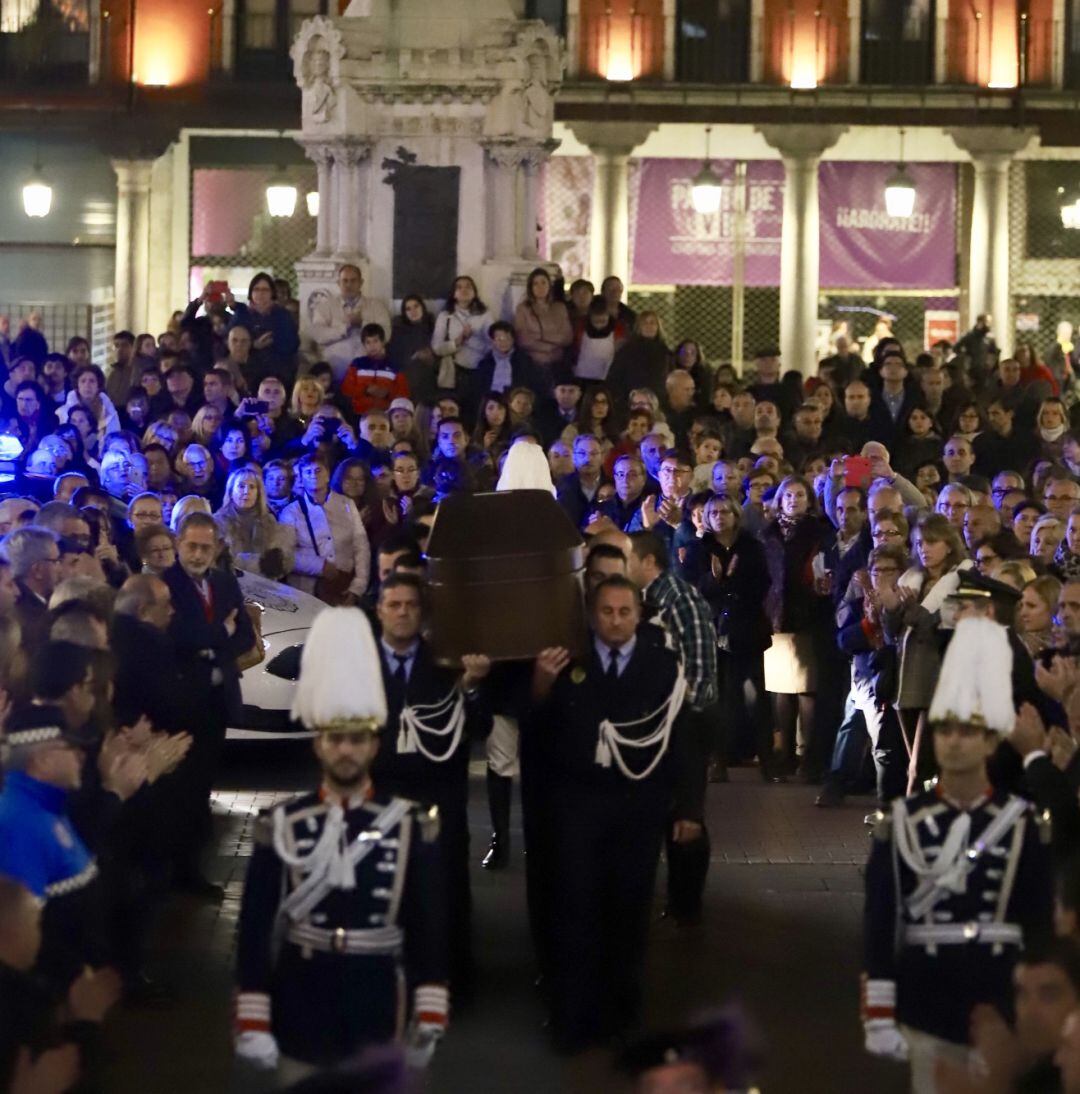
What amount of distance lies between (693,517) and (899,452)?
4311mm

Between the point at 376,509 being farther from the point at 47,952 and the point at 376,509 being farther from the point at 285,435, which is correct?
the point at 47,952

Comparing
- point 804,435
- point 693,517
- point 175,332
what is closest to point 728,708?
point 693,517

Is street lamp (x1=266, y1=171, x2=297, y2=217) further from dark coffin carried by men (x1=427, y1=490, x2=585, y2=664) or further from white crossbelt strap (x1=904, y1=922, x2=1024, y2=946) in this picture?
white crossbelt strap (x1=904, y1=922, x2=1024, y2=946)

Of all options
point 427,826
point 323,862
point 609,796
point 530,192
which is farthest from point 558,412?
point 323,862

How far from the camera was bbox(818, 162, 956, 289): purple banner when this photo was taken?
34.0 metres

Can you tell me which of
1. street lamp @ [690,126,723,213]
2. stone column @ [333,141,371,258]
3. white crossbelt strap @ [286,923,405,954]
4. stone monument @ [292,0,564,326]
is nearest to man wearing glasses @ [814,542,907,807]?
white crossbelt strap @ [286,923,405,954]

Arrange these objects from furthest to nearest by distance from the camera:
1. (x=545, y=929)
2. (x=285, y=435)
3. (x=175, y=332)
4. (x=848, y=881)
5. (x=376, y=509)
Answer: (x=175, y=332) < (x=285, y=435) < (x=376, y=509) < (x=848, y=881) < (x=545, y=929)

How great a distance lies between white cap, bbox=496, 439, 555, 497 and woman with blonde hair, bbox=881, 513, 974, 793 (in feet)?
6.33

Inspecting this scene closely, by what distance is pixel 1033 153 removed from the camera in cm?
3491

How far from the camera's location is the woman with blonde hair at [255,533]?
50.7ft

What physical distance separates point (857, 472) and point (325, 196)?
22.2 ft

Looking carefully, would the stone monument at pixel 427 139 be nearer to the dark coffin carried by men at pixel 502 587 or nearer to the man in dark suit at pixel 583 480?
the man in dark suit at pixel 583 480

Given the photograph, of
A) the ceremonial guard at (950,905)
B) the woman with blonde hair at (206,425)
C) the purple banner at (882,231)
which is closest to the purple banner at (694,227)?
the purple banner at (882,231)

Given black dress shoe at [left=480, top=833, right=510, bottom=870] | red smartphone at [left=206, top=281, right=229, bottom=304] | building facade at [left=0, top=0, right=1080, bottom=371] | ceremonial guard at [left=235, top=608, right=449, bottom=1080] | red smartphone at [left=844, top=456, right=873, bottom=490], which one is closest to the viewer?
ceremonial guard at [left=235, top=608, right=449, bottom=1080]
